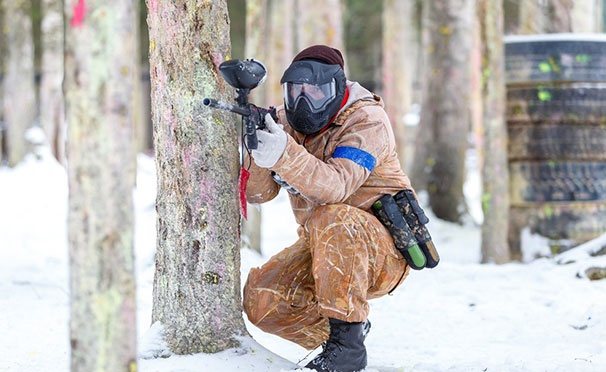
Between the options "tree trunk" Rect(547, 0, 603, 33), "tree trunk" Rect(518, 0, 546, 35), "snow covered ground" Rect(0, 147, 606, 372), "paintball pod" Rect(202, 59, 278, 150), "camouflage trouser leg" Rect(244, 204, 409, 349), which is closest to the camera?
"paintball pod" Rect(202, 59, 278, 150)

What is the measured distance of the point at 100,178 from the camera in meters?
2.22

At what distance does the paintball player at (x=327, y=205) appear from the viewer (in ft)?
10.6

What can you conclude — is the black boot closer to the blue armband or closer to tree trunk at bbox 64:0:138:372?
the blue armband

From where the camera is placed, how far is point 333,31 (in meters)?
9.05

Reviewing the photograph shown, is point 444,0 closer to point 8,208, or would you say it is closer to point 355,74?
point 8,208

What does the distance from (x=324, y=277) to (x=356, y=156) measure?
48cm

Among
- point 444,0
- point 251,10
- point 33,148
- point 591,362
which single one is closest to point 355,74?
point 33,148

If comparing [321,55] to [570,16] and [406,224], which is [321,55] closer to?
[406,224]

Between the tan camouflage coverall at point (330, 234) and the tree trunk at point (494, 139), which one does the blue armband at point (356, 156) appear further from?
the tree trunk at point (494, 139)

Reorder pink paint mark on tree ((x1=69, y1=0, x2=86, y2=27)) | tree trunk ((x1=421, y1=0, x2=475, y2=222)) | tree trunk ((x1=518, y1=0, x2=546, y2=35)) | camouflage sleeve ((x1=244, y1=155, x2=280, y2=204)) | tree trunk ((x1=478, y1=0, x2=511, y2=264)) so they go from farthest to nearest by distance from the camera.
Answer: tree trunk ((x1=421, y1=0, x2=475, y2=222)) → tree trunk ((x1=518, y1=0, x2=546, y2=35)) → tree trunk ((x1=478, y1=0, x2=511, y2=264)) → camouflage sleeve ((x1=244, y1=155, x2=280, y2=204)) → pink paint mark on tree ((x1=69, y1=0, x2=86, y2=27))

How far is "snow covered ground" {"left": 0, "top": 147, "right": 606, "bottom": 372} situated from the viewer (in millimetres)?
3729

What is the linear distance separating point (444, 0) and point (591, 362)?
652 cm

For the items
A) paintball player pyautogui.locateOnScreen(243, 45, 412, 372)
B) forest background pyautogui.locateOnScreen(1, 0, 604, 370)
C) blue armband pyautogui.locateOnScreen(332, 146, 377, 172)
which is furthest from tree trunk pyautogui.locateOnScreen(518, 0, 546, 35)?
blue armband pyautogui.locateOnScreen(332, 146, 377, 172)

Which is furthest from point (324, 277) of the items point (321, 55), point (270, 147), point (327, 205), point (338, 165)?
point (321, 55)
